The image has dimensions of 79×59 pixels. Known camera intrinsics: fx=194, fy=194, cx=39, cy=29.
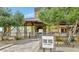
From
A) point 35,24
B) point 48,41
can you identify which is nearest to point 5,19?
point 35,24

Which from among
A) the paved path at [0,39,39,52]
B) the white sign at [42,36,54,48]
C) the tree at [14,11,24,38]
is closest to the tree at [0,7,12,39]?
the tree at [14,11,24,38]

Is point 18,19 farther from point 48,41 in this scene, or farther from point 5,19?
point 48,41

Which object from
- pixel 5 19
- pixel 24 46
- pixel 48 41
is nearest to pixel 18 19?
pixel 5 19

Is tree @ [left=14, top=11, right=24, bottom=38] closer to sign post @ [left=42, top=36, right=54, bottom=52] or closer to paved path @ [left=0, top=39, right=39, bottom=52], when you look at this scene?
paved path @ [left=0, top=39, right=39, bottom=52]

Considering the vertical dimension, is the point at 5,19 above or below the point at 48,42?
above

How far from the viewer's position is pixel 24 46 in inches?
118

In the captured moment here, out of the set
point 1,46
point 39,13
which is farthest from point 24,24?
point 1,46

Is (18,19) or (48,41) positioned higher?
(18,19)

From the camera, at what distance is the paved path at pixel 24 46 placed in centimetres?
300

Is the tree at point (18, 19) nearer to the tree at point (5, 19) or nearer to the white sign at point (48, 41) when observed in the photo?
the tree at point (5, 19)

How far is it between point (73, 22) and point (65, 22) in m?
0.12

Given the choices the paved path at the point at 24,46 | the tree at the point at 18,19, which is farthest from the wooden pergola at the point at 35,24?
the paved path at the point at 24,46
